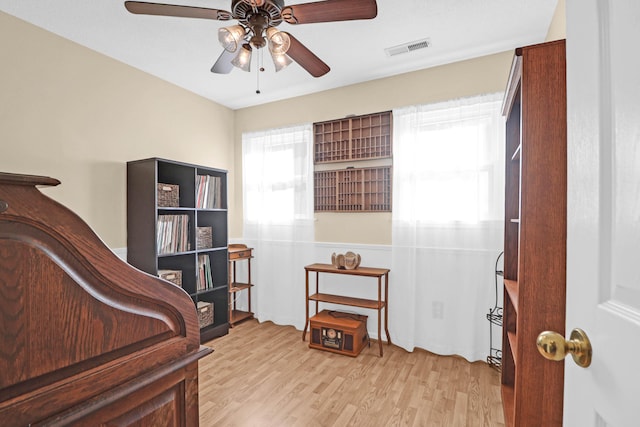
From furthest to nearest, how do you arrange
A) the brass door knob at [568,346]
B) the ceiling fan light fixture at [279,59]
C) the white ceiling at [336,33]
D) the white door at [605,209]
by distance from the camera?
the white ceiling at [336,33] < the ceiling fan light fixture at [279,59] < the brass door knob at [568,346] < the white door at [605,209]

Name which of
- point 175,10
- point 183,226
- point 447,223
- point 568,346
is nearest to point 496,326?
point 447,223

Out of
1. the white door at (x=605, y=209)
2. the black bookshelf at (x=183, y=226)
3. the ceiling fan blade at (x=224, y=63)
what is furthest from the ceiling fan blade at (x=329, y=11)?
the black bookshelf at (x=183, y=226)

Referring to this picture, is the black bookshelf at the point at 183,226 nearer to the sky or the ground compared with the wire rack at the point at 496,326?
nearer to the sky

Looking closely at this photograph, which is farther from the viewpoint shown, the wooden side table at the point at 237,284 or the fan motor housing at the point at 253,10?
the wooden side table at the point at 237,284

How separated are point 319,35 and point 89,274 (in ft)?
7.73

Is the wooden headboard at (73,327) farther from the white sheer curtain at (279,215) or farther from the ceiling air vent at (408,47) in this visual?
the white sheer curtain at (279,215)

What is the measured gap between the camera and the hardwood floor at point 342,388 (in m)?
1.93

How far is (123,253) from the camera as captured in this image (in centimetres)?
278

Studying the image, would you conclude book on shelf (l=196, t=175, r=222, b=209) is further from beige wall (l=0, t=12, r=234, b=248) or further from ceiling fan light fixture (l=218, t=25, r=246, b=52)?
ceiling fan light fixture (l=218, t=25, r=246, b=52)

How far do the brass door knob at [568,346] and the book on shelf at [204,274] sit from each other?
10.1 feet

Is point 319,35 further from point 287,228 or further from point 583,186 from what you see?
point 583,186

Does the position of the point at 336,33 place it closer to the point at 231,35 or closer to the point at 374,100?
the point at 374,100

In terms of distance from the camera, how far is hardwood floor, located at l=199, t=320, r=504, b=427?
1.93 meters

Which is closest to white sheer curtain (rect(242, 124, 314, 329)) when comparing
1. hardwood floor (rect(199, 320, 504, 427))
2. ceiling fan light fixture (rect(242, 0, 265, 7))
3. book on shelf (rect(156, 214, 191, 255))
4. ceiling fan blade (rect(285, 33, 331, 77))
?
hardwood floor (rect(199, 320, 504, 427))
